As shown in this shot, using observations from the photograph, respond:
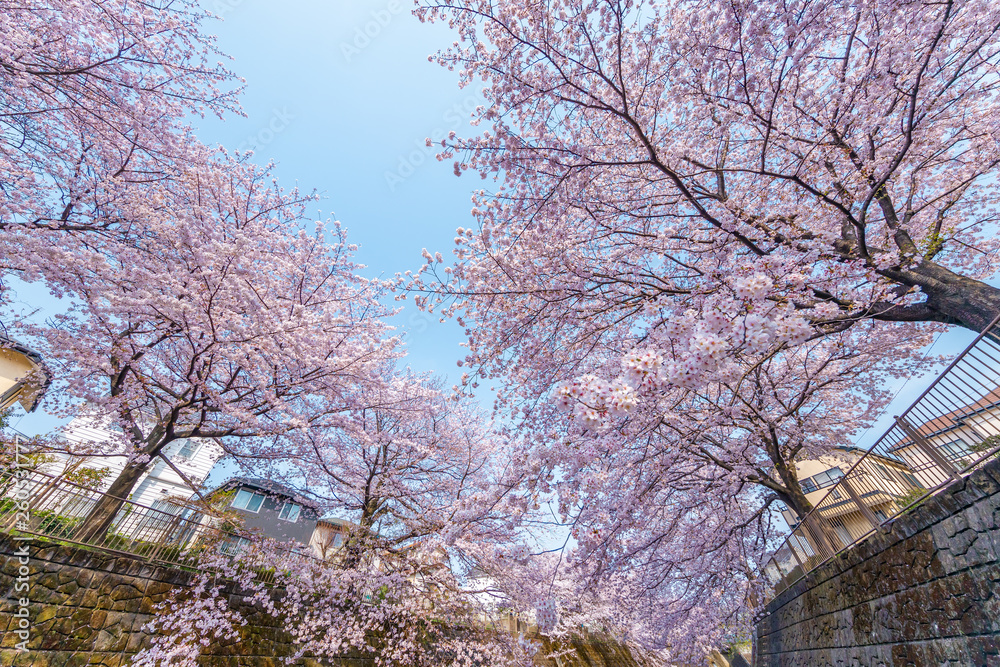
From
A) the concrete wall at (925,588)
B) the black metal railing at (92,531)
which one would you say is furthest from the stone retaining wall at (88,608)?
the concrete wall at (925,588)

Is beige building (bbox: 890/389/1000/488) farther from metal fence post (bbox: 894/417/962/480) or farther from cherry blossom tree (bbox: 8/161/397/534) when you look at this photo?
cherry blossom tree (bbox: 8/161/397/534)

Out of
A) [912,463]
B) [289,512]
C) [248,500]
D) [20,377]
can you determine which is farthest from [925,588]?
[20,377]

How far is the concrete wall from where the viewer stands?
3656mm

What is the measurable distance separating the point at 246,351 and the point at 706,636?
18.1 m

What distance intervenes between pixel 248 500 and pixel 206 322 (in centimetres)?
1637

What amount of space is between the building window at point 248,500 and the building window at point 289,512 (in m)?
1.11

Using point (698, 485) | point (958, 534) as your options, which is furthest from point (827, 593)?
point (958, 534)

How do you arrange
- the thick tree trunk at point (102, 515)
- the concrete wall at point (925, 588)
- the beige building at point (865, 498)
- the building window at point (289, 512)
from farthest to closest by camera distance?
the building window at point (289, 512) → the thick tree trunk at point (102, 515) → the beige building at point (865, 498) → the concrete wall at point (925, 588)

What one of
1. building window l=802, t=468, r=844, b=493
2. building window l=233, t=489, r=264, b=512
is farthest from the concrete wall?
building window l=233, t=489, r=264, b=512

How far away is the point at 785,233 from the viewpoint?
545 centimetres

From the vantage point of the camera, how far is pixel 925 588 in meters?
4.40

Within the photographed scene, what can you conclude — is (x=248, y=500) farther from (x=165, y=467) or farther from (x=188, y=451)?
(x=188, y=451)

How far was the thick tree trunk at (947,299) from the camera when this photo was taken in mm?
4121

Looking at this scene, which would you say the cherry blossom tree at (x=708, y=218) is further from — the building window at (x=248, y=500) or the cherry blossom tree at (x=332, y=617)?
the building window at (x=248, y=500)
